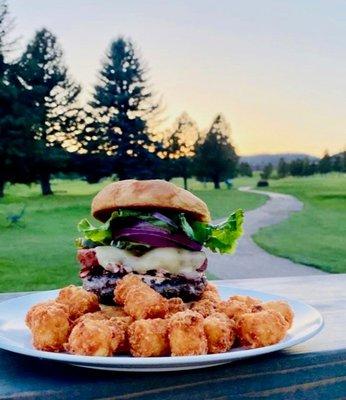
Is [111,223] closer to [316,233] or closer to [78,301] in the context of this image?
[78,301]

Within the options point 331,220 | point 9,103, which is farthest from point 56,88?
point 331,220

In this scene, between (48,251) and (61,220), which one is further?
(61,220)

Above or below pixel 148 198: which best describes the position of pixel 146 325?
below

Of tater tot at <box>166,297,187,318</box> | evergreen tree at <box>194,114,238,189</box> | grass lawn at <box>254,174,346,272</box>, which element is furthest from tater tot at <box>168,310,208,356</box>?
evergreen tree at <box>194,114,238,189</box>

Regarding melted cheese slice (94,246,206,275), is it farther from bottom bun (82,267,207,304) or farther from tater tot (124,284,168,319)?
tater tot (124,284,168,319)

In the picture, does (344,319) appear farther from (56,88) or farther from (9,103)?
(56,88)

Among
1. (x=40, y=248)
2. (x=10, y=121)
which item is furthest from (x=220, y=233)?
(x=10, y=121)

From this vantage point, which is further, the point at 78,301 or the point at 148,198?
the point at 148,198
